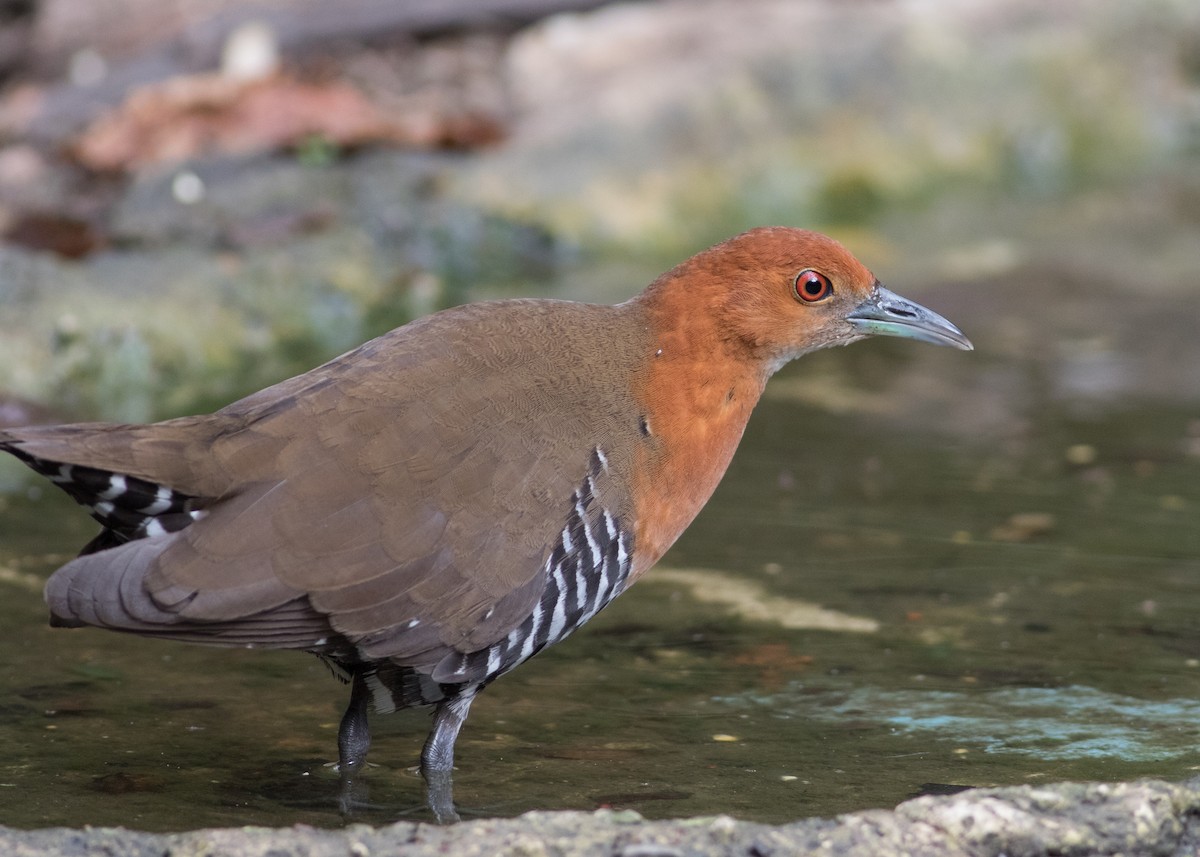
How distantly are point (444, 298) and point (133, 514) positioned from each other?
4.51 meters

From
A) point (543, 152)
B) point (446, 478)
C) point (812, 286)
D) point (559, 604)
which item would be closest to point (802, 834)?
point (559, 604)

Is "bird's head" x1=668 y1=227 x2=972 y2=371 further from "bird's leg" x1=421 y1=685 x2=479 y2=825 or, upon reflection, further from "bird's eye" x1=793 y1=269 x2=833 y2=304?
"bird's leg" x1=421 y1=685 x2=479 y2=825

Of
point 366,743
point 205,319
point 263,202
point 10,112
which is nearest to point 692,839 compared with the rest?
point 366,743

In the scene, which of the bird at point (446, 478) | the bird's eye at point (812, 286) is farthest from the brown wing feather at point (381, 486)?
the bird's eye at point (812, 286)

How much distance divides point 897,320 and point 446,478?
4.64 feet

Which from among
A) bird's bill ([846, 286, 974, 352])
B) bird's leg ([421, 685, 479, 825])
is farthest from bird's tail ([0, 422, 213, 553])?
bird's bill ([846, 286, 974, 352])

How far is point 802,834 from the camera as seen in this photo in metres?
3.50

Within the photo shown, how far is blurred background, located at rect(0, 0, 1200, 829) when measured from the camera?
4.46m

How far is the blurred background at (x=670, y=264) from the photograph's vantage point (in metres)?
4.46

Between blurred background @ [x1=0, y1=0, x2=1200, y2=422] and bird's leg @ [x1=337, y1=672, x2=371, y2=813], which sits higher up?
blurred background @ [x1=0, y1=0, x2=1200, y2=422]

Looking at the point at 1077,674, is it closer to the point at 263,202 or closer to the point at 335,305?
the point at 335,305

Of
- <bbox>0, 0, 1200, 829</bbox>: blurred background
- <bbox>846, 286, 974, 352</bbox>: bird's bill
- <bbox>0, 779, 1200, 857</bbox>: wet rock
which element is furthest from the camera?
<bbox>846, 286, 974, 352</bbox>: bird's bill

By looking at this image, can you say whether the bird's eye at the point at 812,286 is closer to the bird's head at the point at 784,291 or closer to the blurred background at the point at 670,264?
the bird's head at the point at 784,291

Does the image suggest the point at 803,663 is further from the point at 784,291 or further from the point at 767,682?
the point at 784,291
